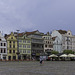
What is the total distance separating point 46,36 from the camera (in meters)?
108

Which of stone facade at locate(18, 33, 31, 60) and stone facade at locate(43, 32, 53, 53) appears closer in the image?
stone facade at locate(18, 33, 31, 60)

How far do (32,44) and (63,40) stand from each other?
19.6m

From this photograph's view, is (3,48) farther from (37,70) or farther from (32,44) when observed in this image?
(37,70)

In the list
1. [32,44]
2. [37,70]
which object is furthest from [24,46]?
[37,70]

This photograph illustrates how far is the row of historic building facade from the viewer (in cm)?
9306

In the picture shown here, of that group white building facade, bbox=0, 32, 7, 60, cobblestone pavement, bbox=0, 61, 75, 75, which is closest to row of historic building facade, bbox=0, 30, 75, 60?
white building facade, bbox=0, 32, 7, 60

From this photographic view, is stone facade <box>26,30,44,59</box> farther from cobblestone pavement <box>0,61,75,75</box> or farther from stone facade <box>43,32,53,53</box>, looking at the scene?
cobblestone pavement <box>0,61,75,75</box>

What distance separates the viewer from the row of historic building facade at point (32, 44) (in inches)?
3664

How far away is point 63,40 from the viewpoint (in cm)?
11325

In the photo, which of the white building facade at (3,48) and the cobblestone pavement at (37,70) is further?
the white building facade at (3,48)

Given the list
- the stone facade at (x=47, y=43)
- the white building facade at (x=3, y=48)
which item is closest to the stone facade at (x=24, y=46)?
the white building facade at (x=3, y=48)

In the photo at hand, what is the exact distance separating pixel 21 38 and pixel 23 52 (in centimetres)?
610

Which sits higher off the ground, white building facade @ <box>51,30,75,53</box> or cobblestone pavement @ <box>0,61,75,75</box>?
white building facade @ <box>51,30,75,53</box>

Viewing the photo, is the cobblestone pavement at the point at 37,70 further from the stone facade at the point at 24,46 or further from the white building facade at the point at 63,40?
the white building facade at the point at 63,40
